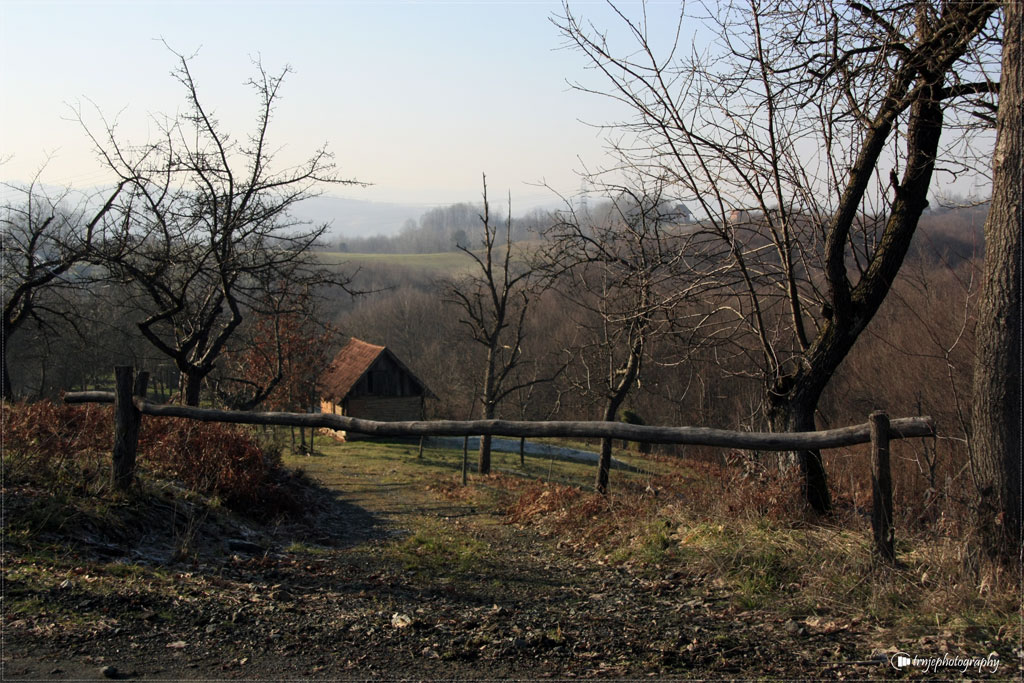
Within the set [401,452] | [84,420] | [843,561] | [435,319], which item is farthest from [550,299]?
[843,561]

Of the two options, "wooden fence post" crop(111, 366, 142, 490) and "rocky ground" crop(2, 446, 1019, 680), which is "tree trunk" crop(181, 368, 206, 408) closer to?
"wooden fence post" crop(111, 366, 142, 490)

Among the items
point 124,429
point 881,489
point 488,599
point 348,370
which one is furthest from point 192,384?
point 348,370

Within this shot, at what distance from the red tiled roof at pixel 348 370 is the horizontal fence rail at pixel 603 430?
1204 inches

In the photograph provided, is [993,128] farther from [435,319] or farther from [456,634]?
[435,319]

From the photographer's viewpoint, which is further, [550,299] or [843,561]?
[550,299]

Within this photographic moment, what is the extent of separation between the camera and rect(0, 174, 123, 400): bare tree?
13594 millimetres

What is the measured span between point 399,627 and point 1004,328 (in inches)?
194

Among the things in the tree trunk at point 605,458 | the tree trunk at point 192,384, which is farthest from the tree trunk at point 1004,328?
the tree trunk at point 192,384

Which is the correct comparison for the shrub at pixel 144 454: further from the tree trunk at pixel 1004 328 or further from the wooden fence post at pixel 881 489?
the tree trunk at pixel 1004 328

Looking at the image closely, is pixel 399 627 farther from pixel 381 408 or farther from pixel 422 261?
pixel 422 261

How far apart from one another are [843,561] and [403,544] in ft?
16.6

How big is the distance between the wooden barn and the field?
30.0 m

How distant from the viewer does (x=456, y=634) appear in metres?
4.77

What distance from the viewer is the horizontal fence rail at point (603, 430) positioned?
5.57 meters
